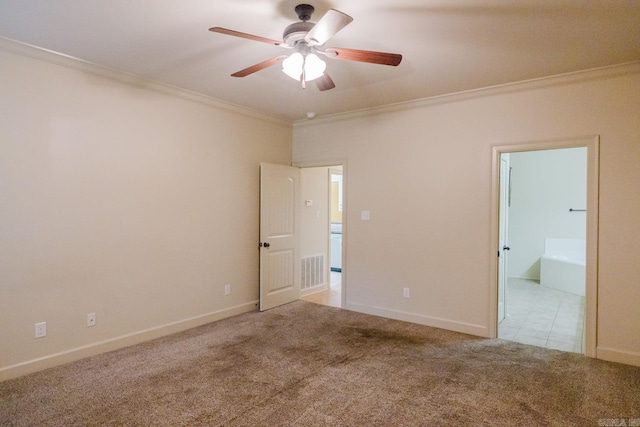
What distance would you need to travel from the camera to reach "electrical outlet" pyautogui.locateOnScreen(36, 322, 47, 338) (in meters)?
2.86

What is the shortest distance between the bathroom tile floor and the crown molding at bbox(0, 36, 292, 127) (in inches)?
164

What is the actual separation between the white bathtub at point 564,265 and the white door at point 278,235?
463 cm

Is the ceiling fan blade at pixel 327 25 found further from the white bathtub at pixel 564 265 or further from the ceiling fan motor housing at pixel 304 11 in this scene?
the white bathtub at pixel 564 265

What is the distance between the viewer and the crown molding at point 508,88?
121 inches

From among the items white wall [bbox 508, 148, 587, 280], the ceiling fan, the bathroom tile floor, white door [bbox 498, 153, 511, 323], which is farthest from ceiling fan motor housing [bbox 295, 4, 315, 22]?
white wall [bbox 508, 148, 587, 280]

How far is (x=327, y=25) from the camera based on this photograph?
193 cm

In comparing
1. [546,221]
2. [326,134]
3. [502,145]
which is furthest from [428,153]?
[546,221]

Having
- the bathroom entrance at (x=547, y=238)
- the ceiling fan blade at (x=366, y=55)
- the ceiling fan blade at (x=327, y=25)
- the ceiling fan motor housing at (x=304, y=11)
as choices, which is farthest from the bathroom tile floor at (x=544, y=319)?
the ceiling fan motor housing at (x=304, y=11)

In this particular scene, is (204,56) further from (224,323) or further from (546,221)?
(546,221)

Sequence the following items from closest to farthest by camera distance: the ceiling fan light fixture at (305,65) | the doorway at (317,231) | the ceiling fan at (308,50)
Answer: the ceiling fan at (308,50) → the ceiling fan light fixture at (305,65) → the doorway at (317,231)

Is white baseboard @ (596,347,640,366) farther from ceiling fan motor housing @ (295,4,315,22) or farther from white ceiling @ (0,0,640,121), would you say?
ceiling fan motor housing @ (295,4,315,22)

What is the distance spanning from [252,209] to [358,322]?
77.4 inches

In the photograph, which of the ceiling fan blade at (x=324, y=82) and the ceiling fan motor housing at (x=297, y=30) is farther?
the ceiling fan blade at (x=324, y=82)

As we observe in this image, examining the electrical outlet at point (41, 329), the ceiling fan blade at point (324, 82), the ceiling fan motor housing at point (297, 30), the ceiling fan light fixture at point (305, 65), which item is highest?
the ceiling fan motor housing at point (297, 30)
